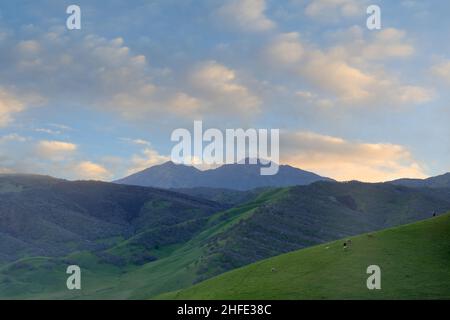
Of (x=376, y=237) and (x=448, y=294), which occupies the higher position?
(x=376, y=237)

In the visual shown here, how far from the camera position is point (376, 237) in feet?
287

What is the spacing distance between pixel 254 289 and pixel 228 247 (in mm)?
121562

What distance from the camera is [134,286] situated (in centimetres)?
19350

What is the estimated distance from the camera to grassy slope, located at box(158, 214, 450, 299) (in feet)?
221

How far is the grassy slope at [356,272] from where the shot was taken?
67.4 meters

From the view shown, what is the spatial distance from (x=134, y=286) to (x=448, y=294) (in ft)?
487

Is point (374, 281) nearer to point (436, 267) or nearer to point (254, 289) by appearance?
point (436, 267)

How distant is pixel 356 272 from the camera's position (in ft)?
241
